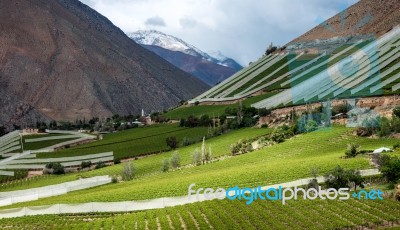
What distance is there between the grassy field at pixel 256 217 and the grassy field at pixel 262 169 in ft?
23.1

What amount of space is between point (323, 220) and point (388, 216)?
16.0ft

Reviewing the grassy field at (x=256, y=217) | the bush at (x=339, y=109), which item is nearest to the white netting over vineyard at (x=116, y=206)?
the grassy field at (x=256, y=217)

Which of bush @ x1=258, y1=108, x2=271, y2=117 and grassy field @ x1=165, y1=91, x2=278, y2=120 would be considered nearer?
bush @ x1=258, y1=108, x2=271, y2=117

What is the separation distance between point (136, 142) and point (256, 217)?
7901 centimetres

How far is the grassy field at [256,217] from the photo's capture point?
131ft

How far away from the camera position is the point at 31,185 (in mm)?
84938

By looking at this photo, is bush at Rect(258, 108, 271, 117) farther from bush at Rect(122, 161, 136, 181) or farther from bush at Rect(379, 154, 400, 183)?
bush at Rect(379, 154, 400, 183)

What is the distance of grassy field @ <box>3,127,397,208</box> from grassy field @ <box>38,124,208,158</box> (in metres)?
33.8

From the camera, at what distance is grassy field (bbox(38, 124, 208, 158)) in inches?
4321

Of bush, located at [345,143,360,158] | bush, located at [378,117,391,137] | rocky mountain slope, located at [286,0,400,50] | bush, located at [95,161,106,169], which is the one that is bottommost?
bush, located at [95,161,106,169]

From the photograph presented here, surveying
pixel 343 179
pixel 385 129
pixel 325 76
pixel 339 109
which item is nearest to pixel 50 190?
pixel 343 179

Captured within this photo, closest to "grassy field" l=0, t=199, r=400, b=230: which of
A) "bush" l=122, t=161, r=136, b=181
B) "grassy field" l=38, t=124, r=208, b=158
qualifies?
"bush" l=122, t=161, r=136, b=181

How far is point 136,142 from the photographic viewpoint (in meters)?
119

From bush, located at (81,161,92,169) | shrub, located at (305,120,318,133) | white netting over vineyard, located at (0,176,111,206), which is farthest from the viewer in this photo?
bush, located at (81,161,92,169)
